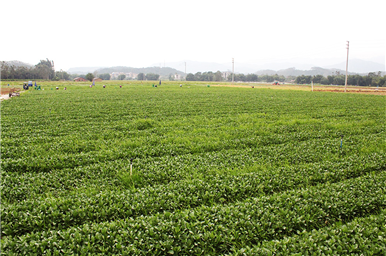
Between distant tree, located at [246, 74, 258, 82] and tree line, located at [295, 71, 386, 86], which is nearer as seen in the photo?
tree line, located at [295, 71, 386, 86]

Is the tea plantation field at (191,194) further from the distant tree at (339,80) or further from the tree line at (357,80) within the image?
the distant tree at (339,80)

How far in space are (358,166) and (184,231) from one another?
266 inches

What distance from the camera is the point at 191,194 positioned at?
6.56 meters

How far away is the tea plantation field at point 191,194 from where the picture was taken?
4832 mm

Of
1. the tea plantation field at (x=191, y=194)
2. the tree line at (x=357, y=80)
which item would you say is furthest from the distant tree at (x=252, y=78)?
the tea plantation field at (x=191, y=194)

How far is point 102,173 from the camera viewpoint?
25.9 ft

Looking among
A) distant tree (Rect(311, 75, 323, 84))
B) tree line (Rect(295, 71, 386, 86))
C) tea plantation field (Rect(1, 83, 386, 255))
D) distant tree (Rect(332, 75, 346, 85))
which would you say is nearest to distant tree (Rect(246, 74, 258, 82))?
tree line (Rect(295, 71, 386, 86))

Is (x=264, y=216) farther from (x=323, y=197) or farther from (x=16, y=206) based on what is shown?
(x=16, y=206)

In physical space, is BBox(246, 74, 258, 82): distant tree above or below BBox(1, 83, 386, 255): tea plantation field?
above

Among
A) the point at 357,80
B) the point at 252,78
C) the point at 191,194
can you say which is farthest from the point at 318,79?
the point at 191,194

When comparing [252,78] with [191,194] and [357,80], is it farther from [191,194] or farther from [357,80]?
[191,194]

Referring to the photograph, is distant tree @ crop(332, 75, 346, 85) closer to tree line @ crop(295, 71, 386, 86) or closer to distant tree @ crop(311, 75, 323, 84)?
tree line @ crop(295, 71, 386, 86)

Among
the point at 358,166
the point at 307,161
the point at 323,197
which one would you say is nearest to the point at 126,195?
the point at 323,197

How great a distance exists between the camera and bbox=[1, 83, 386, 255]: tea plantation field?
483 cm
